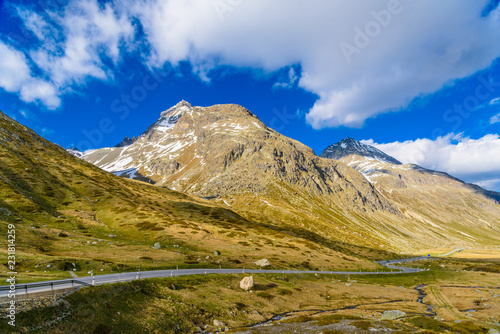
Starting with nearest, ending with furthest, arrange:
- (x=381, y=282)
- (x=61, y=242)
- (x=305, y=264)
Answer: (x=61, y=242) → (x=381, y=282) → (x=305, y=264)

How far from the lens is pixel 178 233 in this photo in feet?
343

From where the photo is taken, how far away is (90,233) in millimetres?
84562

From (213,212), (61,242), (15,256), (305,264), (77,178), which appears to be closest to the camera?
(15,256)

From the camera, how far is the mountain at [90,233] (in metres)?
55.0

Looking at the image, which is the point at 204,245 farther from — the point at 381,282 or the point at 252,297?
the point at 381,282

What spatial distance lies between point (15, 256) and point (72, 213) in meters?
59.7

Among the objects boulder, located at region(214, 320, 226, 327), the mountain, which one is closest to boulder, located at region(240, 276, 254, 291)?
boulder, located at region(214, 320, 226, 327)

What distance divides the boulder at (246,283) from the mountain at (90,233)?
18013 mm

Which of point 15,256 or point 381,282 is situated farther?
point 381,282

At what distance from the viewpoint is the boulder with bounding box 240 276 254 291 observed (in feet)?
184

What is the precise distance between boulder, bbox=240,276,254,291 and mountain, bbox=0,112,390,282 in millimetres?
18013

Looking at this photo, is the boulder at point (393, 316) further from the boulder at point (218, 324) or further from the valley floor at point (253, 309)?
the boulder at point (218, 324)

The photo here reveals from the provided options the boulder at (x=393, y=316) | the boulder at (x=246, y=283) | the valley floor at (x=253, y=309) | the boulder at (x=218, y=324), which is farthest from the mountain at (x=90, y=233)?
the boulder at (x=393, y=316)

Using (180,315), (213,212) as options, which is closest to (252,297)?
(180,315)
